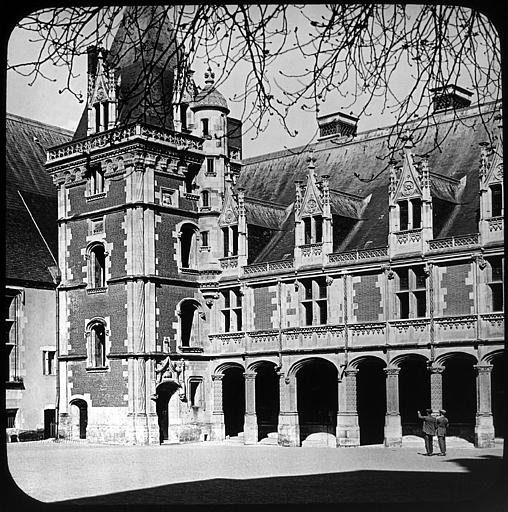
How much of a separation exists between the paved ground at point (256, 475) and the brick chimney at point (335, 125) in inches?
332

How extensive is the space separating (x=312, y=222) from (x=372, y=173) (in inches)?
69.1

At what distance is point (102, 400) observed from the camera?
22.5m

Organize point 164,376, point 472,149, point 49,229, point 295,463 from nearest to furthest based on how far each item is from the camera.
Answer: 1. point 295,463
2. point 472,149
3. point 164,376
4. point 49,229

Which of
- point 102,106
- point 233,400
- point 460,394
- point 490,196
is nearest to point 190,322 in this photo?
point 233,400

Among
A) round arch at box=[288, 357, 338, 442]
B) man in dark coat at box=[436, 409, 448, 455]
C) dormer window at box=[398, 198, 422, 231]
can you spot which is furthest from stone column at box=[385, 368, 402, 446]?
dormer window at box=[398, 198, 422, 231]

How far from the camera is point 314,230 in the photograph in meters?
21.5

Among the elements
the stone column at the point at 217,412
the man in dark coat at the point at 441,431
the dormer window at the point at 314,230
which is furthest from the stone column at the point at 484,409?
the stone column at the point at 217,412

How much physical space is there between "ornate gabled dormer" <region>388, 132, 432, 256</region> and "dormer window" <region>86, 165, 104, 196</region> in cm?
703

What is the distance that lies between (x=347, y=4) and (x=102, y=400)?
15.8m

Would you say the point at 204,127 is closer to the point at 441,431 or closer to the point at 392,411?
the point at 392,411

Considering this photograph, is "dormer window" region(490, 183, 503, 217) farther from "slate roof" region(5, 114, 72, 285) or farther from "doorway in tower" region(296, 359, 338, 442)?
"slate roof" region(5, 114, 72, 285)

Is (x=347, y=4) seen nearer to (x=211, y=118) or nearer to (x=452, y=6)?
(x=452, y=6)

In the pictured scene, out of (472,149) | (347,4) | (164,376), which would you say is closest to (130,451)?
(164,376)

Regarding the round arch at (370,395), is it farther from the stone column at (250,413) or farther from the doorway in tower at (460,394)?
the stone column at (250,413)
